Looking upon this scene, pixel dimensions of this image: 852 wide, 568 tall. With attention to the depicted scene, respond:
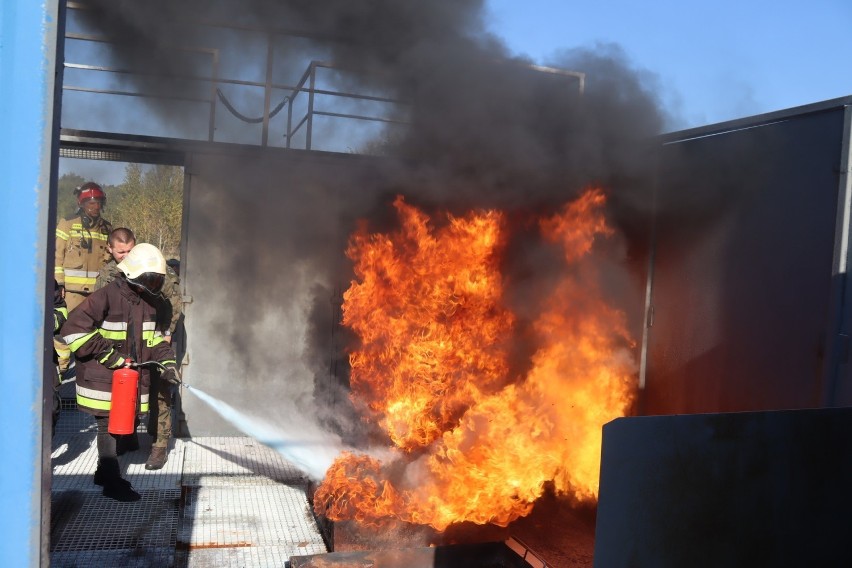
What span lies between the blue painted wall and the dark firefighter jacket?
142 inches

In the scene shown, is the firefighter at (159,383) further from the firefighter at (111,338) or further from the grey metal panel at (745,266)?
the grey metal panel at (745,266)

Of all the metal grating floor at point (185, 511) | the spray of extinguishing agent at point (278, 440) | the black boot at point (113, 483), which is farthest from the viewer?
the spray of extinguishing agent at point (278, 440)

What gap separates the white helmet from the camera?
4965 mm

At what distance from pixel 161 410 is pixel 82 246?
7.43 ft

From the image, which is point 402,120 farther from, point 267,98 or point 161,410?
point 161,410

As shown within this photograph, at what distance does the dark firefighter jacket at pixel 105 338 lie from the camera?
4742 millimetres

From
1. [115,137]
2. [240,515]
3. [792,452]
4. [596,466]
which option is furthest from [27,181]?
[115,137]

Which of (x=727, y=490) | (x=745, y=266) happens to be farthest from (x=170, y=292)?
(x=727, y=490)

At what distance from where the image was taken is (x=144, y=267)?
498 cm

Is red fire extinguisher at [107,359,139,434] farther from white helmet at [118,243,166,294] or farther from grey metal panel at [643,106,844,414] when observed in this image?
grey metal panel at [643,106,844,414]

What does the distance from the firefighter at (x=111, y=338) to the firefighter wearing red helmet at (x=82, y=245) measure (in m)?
2.13

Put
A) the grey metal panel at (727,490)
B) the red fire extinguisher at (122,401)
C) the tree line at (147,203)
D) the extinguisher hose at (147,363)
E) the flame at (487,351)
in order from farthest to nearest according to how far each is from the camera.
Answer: the tree line at (147,203)
the flame at (487,351)
the extinguisher hose at (147,363)
the red fire extinguisher at (122,401)
the grey metal panel at (727,490)

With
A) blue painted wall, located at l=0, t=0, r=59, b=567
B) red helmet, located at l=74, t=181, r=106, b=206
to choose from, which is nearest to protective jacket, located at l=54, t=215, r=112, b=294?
red helmet, located at l=74, t=181, r=106, b=206

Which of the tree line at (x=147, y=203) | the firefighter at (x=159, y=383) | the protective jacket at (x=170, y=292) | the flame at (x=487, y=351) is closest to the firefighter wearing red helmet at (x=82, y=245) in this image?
the protective jacket at (x=170, y=292)
